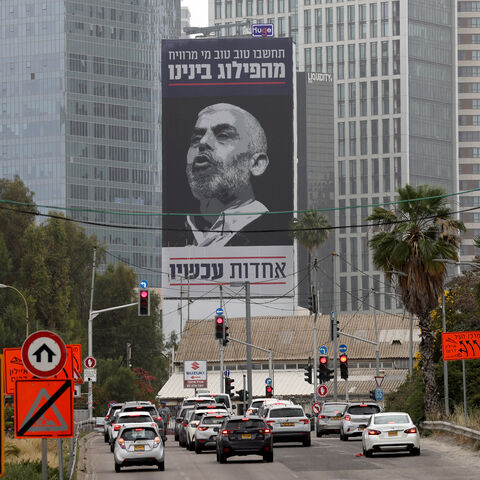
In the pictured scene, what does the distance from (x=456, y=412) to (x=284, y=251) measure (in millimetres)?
108159

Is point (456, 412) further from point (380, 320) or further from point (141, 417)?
point (380, 320)

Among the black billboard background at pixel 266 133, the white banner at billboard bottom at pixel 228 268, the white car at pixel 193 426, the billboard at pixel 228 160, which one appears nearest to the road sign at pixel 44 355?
the white car at pixel 193 426

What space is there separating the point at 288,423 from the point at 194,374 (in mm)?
41772

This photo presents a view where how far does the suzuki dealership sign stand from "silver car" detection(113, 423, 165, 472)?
5026cm

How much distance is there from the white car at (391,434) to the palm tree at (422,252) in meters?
13.6

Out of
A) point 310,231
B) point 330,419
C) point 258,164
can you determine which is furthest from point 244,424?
point 258,164

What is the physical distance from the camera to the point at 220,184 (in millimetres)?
162500

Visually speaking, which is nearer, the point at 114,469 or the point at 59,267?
the point at 114,469

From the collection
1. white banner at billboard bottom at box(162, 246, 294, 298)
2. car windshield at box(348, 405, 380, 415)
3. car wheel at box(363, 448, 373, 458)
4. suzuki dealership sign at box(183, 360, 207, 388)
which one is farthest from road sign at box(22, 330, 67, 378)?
white banner at billboard bottom at box(162, 246, 294, 298)

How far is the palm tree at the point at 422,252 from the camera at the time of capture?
177 ft

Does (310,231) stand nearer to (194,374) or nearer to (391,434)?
(194,374)

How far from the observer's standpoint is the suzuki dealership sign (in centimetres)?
8794

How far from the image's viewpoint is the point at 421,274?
54281 mm

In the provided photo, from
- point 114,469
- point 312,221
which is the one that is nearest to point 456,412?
point 114,469
